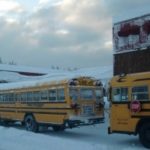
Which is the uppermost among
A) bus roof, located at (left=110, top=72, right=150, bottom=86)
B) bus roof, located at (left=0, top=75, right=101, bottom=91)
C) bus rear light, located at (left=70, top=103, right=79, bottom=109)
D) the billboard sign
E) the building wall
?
the billboard sign

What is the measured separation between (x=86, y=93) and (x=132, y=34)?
1028 cm

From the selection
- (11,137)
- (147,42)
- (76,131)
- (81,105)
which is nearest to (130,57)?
(147,42)

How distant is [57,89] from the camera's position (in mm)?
19719

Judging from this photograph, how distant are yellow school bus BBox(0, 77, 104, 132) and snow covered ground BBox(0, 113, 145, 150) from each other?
0.79m

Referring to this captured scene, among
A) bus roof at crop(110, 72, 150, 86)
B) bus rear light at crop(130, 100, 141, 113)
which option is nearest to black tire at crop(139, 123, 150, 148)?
bus rear light at crop(130, 100, 141, 113)

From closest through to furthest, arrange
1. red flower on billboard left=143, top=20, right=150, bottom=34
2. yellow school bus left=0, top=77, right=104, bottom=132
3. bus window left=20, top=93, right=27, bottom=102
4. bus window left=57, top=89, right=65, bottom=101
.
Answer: yellow school bus left=0, top=77, right=104, bottom=132, bus window left=57, top=89, right=65, bottom=101, bus window left=20, top=93, right=27, bottom=102, red flower on billboard left=143, top=20, right=150, bottom=34

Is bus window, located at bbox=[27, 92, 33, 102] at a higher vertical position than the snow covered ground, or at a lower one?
higher

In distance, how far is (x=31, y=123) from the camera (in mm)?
21719

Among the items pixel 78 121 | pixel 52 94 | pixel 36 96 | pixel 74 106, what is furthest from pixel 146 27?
pixel 78 121

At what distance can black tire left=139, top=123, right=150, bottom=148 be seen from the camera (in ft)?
47.5

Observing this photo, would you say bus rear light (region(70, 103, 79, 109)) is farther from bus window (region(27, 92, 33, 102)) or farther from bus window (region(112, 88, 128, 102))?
bus window (region(27, 92, 33, 102))

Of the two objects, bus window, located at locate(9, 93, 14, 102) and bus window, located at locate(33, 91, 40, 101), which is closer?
bus window, located at locate(33, 91, 40, 101)

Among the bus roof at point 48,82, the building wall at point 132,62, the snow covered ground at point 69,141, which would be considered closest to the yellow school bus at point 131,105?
the snow covered ground at point 69,141

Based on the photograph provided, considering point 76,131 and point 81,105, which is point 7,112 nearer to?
point 76,131
